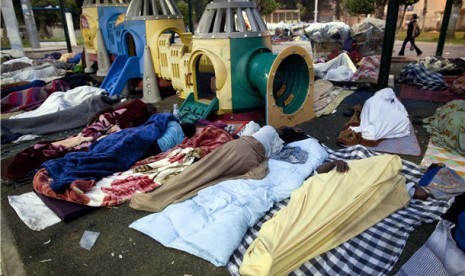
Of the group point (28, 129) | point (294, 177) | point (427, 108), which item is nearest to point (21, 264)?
point (294, 177)

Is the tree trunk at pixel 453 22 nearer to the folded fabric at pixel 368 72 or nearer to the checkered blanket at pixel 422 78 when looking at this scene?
the folded fabric at pixel 368 72

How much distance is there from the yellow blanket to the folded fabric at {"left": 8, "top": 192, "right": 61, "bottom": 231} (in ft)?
6.89

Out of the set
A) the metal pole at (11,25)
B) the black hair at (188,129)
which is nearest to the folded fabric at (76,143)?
the black hair at (188,129)

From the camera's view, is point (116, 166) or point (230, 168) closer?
point (230, 168)

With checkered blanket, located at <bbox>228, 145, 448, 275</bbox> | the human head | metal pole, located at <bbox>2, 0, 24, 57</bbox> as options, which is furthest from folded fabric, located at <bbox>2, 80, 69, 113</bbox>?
metal pole, located at <bbox>2, 0, 24, 57</bbox>

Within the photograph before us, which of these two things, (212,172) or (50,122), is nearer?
(212,172)

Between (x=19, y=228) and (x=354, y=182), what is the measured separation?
324 cm

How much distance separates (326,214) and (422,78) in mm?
6496

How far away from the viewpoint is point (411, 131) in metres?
4.91

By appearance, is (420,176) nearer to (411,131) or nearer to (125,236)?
(411,131)

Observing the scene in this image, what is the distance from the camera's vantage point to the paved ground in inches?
101

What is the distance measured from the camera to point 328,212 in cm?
256

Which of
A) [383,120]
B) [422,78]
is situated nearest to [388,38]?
[422,78]

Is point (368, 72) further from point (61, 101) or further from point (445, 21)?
point (61, 101)
